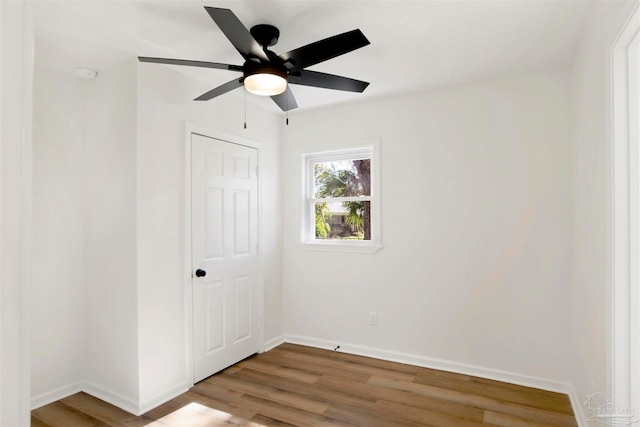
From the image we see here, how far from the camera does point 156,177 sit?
9.01 ft

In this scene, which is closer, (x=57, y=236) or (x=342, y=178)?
(x=57, y=236)

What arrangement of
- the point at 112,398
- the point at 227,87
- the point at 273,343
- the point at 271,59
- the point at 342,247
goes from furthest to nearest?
the point at 273,343
the point at 342,247
the point at 112,398
the point at 227,87
the point at 271,59

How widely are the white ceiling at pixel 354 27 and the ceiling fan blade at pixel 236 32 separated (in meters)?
0.32

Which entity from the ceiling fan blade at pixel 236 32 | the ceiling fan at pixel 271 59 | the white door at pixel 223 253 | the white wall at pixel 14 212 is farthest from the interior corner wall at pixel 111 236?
the white wall at pixel 14 212

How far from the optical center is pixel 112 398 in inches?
107

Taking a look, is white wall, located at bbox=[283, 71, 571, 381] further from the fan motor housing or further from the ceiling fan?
the fan motor housing

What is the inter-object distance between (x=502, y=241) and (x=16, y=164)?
3327 mm

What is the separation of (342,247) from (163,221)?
184 centimetres

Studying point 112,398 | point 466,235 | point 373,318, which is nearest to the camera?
point 112,398

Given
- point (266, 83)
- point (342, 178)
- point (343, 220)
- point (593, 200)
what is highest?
point (266, 83)

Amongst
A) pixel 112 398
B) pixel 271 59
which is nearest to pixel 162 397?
pixel 112 398

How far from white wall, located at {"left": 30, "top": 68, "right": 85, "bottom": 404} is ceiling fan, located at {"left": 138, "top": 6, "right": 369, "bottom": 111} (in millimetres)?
→ 1227

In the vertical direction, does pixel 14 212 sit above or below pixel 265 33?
below

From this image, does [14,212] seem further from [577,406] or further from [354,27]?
[577,406]
